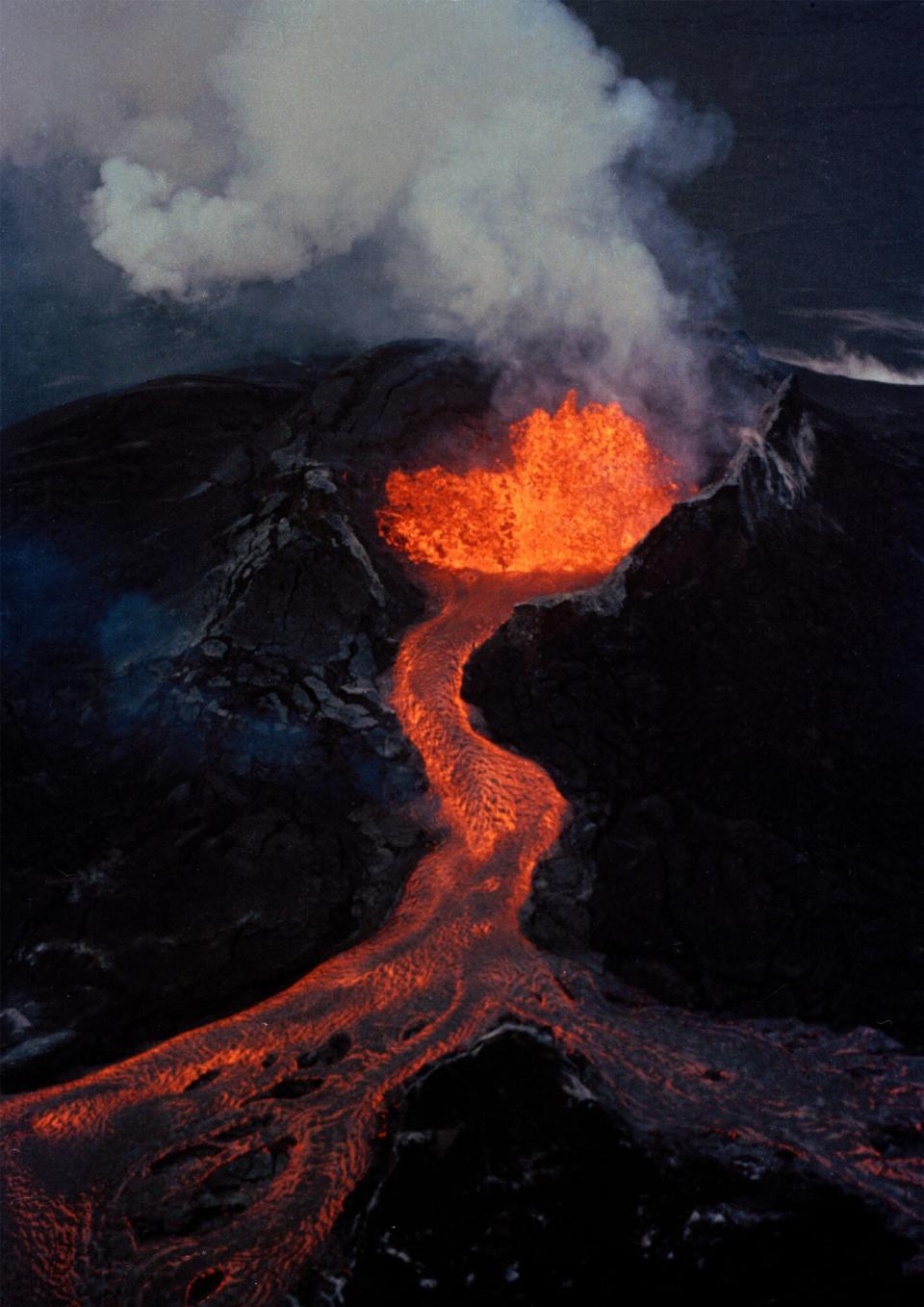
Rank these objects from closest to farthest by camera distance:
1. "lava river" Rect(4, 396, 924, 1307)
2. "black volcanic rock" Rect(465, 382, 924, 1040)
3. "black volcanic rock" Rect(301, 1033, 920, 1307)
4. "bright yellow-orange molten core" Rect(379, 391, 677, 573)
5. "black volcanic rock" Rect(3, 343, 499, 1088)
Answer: "black volcanic rock" Rect(301, 1033, 920, 1307) < "lava river" Rect(4, 396, 924, 1307) < "black volcanic rock" Rect(465, 382, 924, 1040) < "black volcanic rock" Rect(3, 343, 499, 1088) < "bright yellow-orange molten core" Rect(379, 391, 677, 573)

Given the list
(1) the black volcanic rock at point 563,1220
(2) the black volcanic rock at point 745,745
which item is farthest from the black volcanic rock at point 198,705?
(1) the black volcanic rock at point 563,1220

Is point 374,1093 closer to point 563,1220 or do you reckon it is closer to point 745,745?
point 563,1220

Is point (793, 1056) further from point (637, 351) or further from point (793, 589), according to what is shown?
point (637, 351)

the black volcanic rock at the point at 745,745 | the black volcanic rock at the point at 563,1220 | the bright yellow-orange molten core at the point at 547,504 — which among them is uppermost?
the bright yellow-orange molten core at the point at 547,504

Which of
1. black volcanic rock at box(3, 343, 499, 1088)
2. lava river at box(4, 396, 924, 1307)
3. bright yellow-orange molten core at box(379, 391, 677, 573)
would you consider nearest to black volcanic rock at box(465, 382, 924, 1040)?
lava river at box(4, 396, 924, 1307)

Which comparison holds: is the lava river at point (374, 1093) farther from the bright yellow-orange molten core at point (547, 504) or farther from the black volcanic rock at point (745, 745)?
the bright yellow-orange molten core at point (547, 504)

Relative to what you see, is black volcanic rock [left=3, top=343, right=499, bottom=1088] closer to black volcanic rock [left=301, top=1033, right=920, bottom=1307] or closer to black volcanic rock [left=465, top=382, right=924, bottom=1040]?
black volcanic rock [left=465, top=382, right=924, bottom=1040]

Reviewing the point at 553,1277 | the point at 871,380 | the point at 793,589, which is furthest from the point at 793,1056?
the point at 871,380
